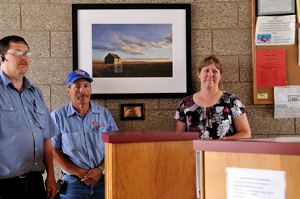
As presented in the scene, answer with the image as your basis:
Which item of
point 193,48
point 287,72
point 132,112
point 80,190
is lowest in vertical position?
point 80,190

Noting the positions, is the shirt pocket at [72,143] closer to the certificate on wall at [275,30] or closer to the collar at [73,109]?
the collar at [73,109]

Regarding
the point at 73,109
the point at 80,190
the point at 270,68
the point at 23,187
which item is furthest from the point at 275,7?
the point at 23,187

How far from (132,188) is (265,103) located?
1.93m

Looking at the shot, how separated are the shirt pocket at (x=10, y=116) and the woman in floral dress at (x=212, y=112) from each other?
4.12 feet

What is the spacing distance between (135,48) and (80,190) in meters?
1.31

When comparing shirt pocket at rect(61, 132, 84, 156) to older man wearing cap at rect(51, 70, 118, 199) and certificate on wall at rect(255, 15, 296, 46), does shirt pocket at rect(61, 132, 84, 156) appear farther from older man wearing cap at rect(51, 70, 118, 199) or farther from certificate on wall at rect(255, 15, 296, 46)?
certificate on wall at rect(255, 15, 296, 46)

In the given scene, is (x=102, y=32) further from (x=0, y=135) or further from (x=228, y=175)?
(x=228, y=175)

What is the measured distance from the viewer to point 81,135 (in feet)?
8.00

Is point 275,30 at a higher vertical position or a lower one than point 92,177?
higher

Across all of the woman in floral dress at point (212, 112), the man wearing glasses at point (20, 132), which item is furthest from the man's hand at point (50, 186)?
the woman in floral dress at point (212, 112)

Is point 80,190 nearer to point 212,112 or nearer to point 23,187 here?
point 23,187

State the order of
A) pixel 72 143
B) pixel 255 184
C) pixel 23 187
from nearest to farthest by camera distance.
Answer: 1. pixel 255 184
2. pixel 23 187
3. pixel 72 143

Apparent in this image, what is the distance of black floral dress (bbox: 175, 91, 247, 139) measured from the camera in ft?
8.01

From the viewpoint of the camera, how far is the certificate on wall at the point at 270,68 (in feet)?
9.07
